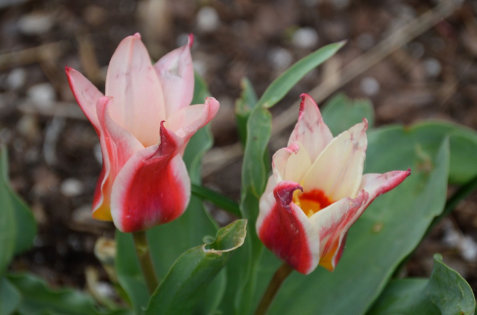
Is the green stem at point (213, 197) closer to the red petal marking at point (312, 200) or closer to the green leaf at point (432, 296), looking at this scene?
the red petal marking at point (312, 200)

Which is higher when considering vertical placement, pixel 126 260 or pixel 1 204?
pixel 1 204

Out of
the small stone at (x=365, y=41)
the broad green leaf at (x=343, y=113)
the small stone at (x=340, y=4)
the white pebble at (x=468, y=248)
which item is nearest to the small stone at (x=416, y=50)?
the small stone at (x=365, y=41)

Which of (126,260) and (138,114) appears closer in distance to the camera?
(138,114)

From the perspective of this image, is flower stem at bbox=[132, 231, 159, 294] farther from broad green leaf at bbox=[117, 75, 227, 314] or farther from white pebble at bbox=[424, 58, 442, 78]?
white pebble at bbox=[424, 58, 442, 78]

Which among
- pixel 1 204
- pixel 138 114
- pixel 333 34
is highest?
pixel 138 114

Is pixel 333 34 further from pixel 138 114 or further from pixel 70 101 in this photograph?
pixel 138 114

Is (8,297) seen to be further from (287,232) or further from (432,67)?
(432,67)

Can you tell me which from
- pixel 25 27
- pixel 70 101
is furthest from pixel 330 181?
pixel 25 27
